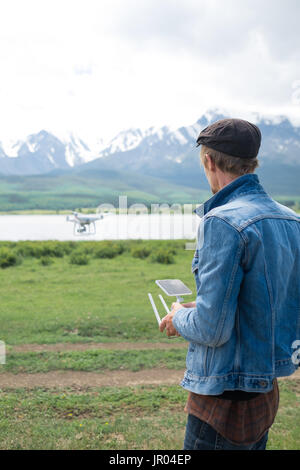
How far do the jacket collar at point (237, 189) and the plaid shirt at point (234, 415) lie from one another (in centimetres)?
66

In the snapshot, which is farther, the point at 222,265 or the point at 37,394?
the point at 37,394

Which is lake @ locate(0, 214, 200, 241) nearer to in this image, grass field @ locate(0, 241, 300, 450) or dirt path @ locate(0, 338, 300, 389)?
grass field @ locate(0, 241, 300, 450)

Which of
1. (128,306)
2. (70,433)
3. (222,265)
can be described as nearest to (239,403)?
(222,265)

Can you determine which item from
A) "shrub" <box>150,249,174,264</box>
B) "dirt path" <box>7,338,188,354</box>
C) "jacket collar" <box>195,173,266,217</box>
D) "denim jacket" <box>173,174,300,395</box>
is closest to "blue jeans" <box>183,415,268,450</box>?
"denim jacket" <box>173,174,300,395</box>

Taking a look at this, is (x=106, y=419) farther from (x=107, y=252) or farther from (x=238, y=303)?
(x=107, y=252)

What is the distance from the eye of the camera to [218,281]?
49.6 inches

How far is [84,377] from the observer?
427cm

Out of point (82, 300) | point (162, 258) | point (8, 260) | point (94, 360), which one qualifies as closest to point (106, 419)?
point (94, 360)

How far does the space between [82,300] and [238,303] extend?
6651mm

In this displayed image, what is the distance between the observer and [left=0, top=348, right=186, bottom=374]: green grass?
450cm

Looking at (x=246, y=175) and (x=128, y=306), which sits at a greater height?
(x=246, y=175)
